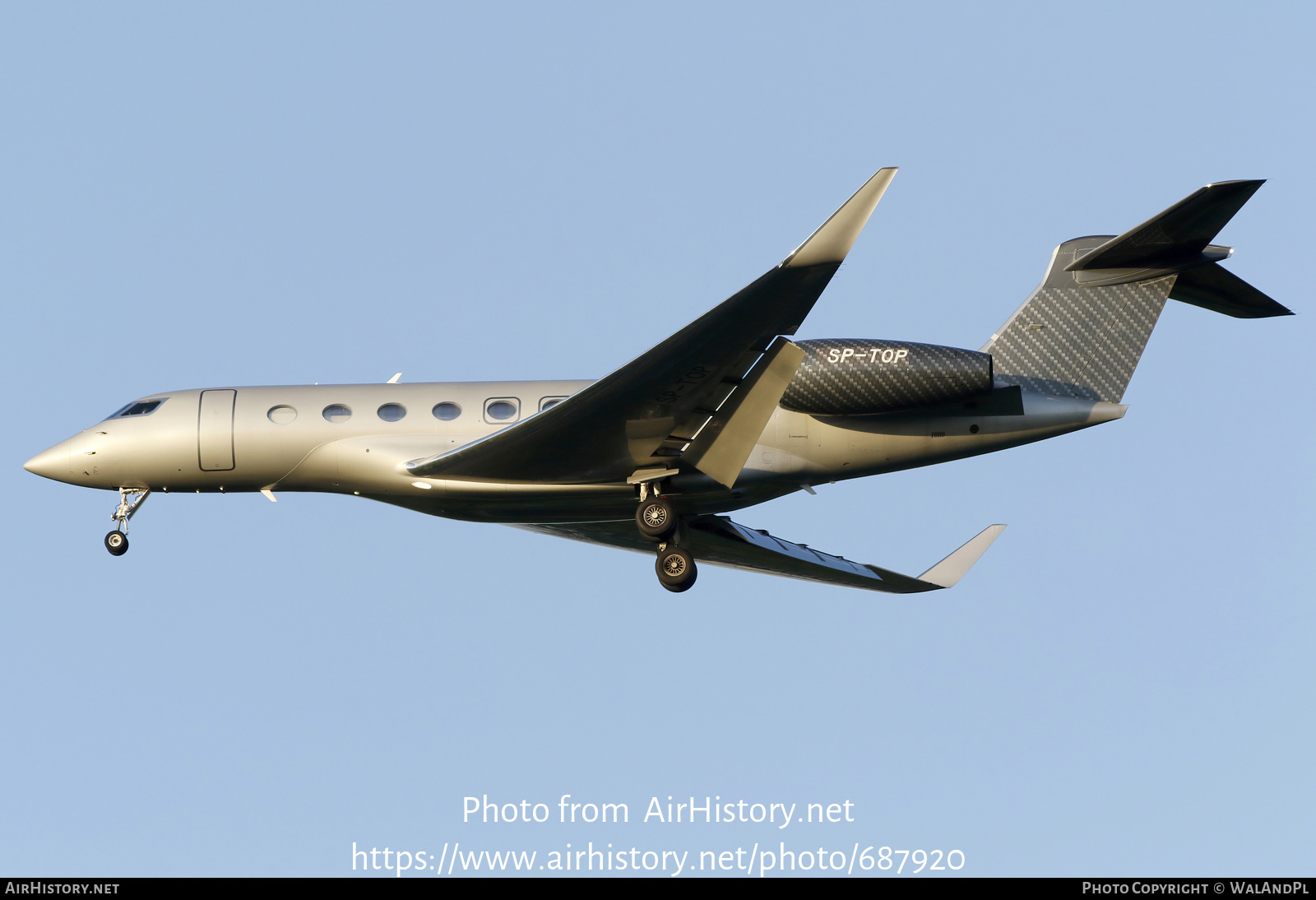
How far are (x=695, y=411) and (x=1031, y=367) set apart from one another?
199 inches

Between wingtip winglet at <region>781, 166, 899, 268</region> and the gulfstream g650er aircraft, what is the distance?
1.93 m

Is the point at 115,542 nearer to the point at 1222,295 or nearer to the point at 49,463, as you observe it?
the point at 49,463

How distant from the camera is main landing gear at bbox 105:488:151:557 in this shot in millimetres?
20203

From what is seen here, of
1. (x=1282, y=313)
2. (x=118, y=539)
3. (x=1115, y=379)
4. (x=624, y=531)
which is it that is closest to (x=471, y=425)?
(x=624, y=531)

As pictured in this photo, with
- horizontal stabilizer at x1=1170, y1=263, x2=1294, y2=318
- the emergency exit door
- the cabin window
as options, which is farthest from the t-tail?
the emergency exit door

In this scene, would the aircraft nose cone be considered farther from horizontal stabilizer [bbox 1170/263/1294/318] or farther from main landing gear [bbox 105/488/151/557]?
horizontal stabilizer [bbox 1170/263/1294/318]

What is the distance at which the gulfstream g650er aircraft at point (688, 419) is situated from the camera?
1700 cm

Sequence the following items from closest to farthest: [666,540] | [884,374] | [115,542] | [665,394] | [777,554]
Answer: [665,394] < [884,374] < [666,540] < [115,542] < [777,554]

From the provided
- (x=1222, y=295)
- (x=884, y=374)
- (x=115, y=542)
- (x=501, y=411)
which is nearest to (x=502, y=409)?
(x=501, y=411)

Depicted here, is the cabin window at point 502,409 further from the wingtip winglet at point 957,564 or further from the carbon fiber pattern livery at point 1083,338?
the wingtip winglet at point 957,564

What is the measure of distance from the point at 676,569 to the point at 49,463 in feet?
30.9

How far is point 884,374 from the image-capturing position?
1759 centimetres

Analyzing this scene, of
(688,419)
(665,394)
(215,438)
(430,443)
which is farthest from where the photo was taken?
(215,438)

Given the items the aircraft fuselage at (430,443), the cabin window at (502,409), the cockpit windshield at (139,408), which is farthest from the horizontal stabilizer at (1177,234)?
the cockpit windshield at (139,408)
